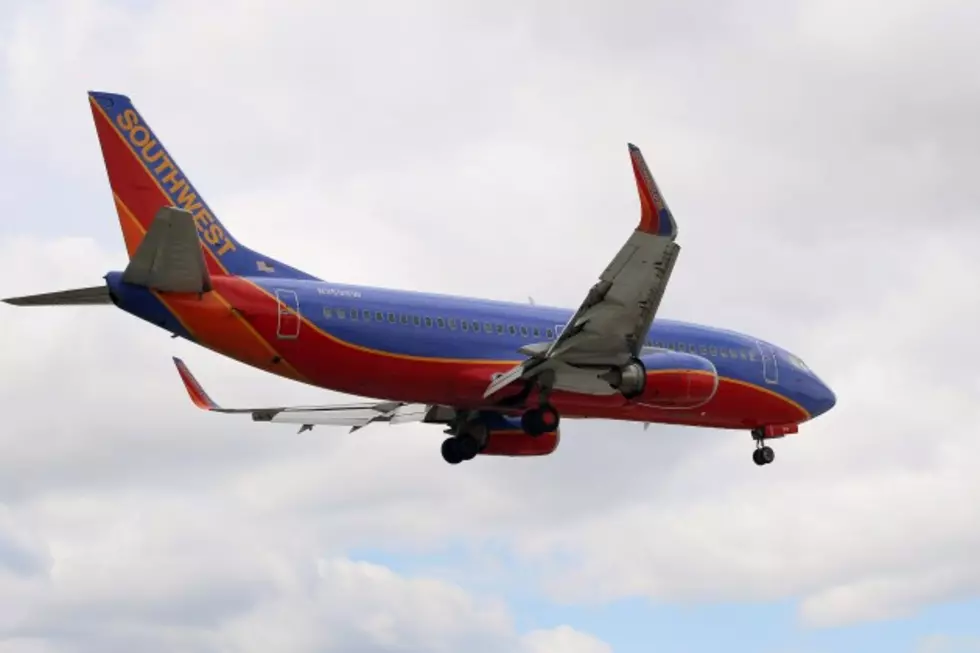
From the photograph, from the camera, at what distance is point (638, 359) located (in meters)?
47.1

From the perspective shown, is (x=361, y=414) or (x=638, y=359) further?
(x=361, y=414)

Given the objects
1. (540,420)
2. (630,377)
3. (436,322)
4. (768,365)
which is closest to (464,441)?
(540,420)

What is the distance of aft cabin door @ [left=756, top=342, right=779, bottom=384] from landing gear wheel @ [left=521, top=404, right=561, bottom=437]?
8053 millimetres

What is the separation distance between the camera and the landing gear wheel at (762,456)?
178 feet

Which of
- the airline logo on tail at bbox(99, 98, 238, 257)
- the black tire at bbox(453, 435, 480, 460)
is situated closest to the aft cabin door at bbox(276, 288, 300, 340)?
the airline logo on tail at bbox(99, 98, 238, 257)

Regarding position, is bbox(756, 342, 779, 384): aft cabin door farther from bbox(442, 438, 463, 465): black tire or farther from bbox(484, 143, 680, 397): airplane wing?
bbox(442, 438, 463, 465): black tire

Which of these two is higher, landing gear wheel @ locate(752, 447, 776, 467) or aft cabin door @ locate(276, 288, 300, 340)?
landing gear wheel @ locate(752, 447, 776, 467)

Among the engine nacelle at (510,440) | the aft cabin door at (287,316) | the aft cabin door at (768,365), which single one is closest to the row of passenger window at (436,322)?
the aft cabin door at (287,316)

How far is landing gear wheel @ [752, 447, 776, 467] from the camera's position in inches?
2133

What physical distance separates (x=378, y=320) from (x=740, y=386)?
1229 centimetres

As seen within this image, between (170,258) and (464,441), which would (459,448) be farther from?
(170,258)

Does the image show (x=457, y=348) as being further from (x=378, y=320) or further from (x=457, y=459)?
(x=457, y=459)

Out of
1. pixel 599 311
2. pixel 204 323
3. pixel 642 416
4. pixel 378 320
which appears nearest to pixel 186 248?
pixel 204 323

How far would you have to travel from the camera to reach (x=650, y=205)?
40625 millimetres
